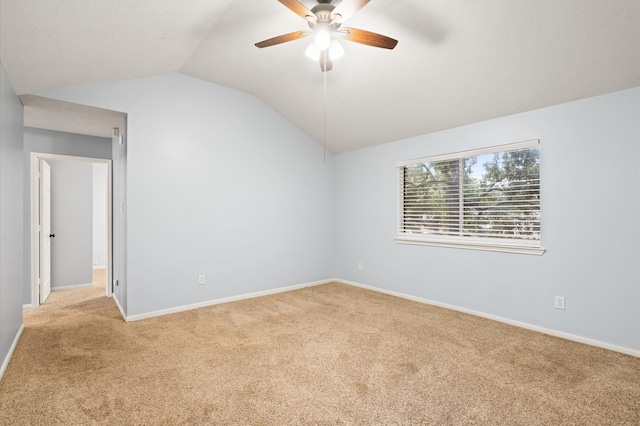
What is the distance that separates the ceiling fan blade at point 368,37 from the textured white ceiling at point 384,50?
1.43ft

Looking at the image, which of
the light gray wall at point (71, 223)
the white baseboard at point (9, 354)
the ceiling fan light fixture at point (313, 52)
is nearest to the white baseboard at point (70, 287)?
the light gray wall at point (71, 223)

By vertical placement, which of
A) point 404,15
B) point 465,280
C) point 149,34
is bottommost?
point 465,280

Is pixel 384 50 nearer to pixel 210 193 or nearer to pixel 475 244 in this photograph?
pixel 475 244

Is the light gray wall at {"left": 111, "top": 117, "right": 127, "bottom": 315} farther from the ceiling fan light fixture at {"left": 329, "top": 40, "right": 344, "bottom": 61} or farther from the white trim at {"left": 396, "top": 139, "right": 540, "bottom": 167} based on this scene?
the white trim at {"left": 396, "top": 139, "right": 540, "bottom": 167}

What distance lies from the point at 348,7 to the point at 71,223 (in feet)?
17.6

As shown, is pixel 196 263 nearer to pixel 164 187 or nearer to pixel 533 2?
pixel 164 187

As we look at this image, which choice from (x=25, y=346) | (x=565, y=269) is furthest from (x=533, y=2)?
(x=25, y=346)

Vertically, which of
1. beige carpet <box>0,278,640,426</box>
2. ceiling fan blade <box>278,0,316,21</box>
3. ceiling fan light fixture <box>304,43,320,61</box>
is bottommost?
beige carpet <box>0,278,640,426</box>

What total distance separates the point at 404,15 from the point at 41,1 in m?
2.44

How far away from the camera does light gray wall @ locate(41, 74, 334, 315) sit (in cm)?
367

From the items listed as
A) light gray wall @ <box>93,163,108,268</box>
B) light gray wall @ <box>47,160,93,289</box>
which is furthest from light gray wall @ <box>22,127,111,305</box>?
light gray wall @ <box>93,163,108,268</box>

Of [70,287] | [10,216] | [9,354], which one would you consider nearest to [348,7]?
[10,216]

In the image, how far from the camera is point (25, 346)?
288 centimetres

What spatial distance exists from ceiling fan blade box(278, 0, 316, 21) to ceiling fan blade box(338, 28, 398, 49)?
246 mm
